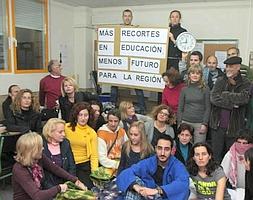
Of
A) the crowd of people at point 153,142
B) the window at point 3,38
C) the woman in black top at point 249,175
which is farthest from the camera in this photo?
the window at point 3,38

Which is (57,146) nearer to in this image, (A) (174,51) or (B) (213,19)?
(A) (174,51)

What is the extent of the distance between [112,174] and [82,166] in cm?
31

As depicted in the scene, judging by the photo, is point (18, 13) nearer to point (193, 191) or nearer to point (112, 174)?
point (112, 174)

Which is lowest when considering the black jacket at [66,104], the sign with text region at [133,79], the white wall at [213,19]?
the black jacket at [66,104]

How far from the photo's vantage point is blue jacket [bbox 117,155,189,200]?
234 centimetres

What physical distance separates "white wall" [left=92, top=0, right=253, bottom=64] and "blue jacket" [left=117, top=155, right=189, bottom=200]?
10.3 ft

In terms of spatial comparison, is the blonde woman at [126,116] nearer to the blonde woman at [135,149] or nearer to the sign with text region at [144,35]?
the blonde woman at [135,149]

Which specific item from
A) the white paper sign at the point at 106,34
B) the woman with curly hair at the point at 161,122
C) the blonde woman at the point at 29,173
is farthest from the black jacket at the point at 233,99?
the white paper sign at the point at 106,34

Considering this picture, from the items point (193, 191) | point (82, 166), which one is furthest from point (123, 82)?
point (193, 191)

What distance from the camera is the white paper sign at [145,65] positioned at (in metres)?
4.48

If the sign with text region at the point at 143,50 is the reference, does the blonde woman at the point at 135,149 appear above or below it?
below

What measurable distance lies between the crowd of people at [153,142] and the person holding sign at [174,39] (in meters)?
0.08

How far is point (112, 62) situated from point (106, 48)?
0.79 feet

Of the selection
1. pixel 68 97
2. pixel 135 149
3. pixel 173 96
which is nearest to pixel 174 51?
pixel 173 96
